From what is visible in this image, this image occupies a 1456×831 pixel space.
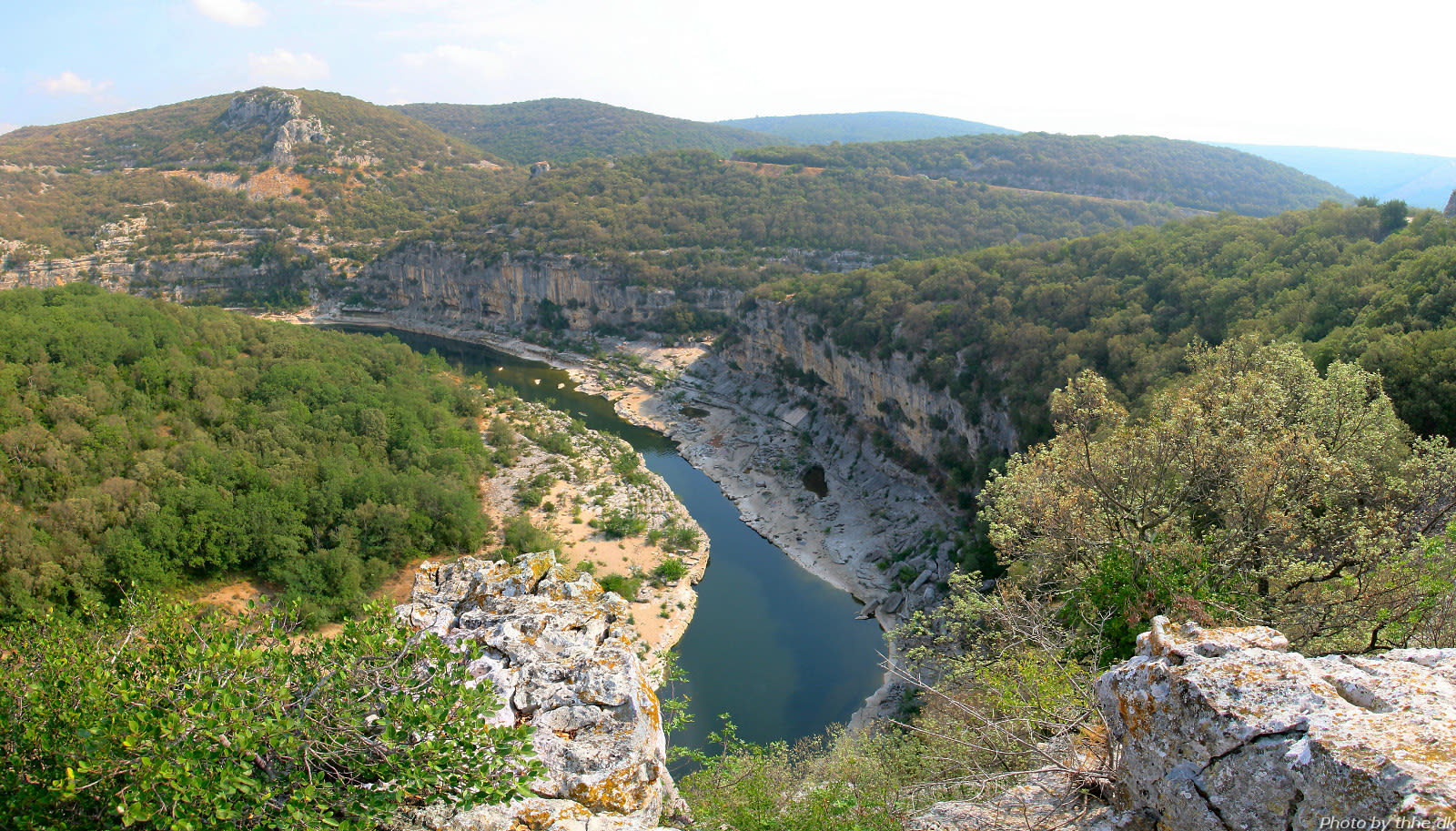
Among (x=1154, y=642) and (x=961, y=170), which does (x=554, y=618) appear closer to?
Answer: (x=1154, y=642)

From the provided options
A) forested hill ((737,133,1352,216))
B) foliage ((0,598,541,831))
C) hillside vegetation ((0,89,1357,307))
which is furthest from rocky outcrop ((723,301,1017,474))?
forested hill ((737,133,1352,216))

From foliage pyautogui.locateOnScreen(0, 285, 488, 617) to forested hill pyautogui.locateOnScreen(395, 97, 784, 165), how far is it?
112 metres

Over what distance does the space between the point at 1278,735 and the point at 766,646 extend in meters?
23.5

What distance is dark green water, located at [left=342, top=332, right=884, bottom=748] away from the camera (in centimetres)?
2307

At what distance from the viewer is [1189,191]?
8875 cm

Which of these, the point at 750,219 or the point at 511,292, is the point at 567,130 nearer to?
the point at 511,292

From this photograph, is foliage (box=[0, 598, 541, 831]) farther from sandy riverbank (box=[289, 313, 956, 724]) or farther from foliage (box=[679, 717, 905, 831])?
sandy riverbank (box=[289, 313, 956, 724])

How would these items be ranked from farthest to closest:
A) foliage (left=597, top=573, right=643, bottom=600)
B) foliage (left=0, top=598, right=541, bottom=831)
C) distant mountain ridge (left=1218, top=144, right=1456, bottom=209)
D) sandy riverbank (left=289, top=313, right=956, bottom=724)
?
distant mountain ridge (left=1218, top=144, right=1456, bottom=209) < sandy riverbank (left=289, top=313, right=956, bottom=724) < foliage (left=597, top=573, right=643, bottom=600) < foliage (left=0, top=598, right=541, bottom=831)

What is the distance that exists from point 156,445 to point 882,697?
26.5 meters

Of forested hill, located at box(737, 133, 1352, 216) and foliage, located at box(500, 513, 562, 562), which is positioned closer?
foliage, located at box(500, 513, 562, 562)

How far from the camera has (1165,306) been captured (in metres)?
30.2

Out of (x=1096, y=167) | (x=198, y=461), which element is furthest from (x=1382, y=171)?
(x=198, y=461)

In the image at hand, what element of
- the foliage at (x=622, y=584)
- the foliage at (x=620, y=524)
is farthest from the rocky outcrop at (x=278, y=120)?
the foliage at (x=622, y=584)

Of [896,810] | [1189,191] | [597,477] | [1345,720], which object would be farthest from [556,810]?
[1189,191]
